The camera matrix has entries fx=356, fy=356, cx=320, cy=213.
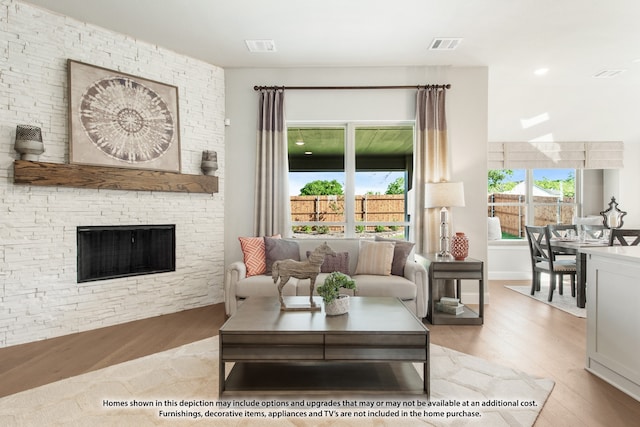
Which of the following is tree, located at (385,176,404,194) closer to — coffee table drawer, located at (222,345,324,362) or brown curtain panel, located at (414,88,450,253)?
brown curtain panel, located at (414,88,450,253)

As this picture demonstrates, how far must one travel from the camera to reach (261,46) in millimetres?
4000

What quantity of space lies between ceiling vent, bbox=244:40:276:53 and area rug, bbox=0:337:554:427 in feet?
10.8

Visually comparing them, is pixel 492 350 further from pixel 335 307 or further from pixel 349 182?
pixel 349 182

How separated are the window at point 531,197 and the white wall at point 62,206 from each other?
5.21m

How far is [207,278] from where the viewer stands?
447 centimetres

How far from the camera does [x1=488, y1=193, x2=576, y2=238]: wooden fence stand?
6434 millimetres

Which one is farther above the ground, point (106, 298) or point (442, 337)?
point (106, 298)

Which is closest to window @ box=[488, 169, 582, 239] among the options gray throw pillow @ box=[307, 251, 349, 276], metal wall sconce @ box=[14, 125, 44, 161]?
gray throw pillow @ box=[307, 251, 349, 276]

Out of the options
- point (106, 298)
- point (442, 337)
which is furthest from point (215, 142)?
point (442, 337)

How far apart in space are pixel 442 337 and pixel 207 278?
2826 millimetres

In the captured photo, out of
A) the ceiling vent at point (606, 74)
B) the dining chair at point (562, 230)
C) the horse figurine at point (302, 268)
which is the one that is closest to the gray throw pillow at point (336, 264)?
the horse figurine at point (302, 268)

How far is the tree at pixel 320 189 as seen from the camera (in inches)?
191

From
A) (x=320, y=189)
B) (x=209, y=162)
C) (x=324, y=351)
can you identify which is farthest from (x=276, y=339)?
(x=320, y=189)

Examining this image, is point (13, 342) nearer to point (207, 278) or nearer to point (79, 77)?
point (207, 278)
